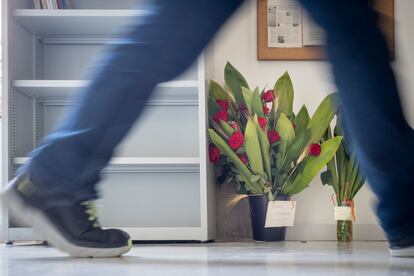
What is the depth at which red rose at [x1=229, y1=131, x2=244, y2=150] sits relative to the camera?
2.68 m

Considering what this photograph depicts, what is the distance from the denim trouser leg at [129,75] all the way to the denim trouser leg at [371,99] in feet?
0.60

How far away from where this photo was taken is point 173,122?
3.07 meters

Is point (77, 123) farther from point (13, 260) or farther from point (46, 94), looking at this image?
point (46, 94)

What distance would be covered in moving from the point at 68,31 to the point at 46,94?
0.96 ft

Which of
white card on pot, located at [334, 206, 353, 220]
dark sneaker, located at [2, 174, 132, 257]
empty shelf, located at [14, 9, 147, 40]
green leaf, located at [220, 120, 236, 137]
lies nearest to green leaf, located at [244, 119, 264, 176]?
green leaf, located at [220, 120, 236, 137]

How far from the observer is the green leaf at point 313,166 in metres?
2.71

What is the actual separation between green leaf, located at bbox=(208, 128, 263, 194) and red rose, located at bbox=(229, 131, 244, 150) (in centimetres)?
3

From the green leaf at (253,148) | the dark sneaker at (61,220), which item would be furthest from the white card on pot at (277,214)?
the dark sneaker at (61,220)

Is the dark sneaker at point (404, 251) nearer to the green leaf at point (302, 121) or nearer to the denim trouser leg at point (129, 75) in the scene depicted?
the denim trouser leg at point (129, 75)

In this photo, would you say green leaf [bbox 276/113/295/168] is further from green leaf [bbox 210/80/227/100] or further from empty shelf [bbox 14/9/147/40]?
empty shelf [bbox 14/9/147/40]

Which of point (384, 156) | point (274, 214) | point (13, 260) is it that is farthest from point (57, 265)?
point (274, 214)

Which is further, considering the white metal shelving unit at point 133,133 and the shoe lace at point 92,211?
the white metal shelving unit at point 133,133

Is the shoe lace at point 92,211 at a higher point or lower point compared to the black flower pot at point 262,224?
higher

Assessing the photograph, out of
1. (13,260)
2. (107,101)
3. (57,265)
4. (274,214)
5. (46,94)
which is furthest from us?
(46,94)
